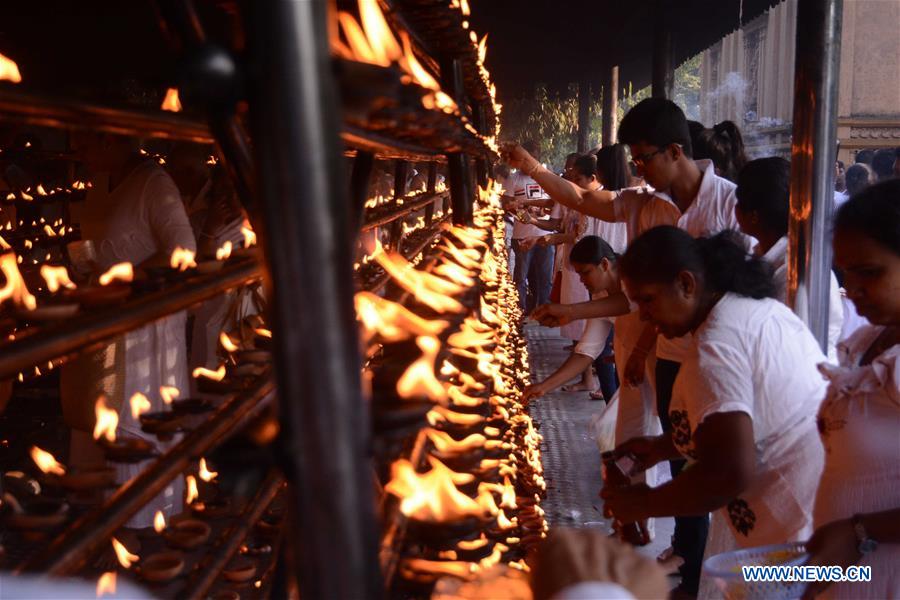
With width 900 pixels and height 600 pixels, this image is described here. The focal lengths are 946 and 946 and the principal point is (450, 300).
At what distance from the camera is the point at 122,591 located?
0.58m

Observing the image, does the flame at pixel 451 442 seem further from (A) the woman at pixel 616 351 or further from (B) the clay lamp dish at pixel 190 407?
(A) the woman at pixel 616 351

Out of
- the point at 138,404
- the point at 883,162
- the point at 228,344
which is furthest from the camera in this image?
the point at 883,162

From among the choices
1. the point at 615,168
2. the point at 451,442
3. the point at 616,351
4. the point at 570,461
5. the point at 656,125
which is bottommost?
the point at 570,461

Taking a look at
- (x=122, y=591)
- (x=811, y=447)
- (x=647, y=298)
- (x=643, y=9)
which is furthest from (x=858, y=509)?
(x=643, y=9)

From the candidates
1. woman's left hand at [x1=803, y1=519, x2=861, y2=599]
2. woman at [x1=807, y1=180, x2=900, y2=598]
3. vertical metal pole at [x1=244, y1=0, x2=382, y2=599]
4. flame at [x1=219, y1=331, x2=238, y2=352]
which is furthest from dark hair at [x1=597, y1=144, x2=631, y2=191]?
vertical metal pole at [x1=244, y1=0, x2=382, y2=599]

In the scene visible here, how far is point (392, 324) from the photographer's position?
1.56 metres

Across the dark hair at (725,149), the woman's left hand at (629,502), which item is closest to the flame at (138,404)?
the woman's left hand at (629,502)

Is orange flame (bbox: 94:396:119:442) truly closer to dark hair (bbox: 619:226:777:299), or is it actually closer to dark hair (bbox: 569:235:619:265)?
dark hair (bbox: 619:226:777:299)

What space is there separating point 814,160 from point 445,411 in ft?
8.56

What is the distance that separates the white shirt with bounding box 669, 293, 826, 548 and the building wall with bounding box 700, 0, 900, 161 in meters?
18.3

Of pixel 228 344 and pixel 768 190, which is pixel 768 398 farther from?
pixel 228 344

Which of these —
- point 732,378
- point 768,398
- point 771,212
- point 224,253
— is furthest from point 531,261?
point 224,253

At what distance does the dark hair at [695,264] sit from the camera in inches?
116

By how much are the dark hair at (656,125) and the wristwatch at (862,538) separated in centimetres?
236
